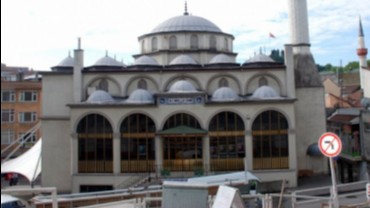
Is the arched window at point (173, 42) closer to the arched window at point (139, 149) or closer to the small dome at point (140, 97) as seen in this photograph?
the small dome at point (140, 97)

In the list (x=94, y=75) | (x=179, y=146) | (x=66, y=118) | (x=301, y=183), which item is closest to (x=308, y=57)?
(x=301, y=183)

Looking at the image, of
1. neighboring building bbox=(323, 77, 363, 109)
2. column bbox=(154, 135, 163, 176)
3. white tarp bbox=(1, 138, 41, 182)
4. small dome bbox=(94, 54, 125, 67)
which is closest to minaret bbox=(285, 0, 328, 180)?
column bbox=(154, 135, 163, 176)

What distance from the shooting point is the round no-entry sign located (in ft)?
28.4

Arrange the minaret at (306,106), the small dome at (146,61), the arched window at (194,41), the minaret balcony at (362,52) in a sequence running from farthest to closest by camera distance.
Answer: the minaret balcony at (362,52), the arched window at (194,41), the small dome at (146,61), the minaret at (306,106)

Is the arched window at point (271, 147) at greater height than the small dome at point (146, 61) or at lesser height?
lesser

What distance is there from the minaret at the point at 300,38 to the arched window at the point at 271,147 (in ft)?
17.7

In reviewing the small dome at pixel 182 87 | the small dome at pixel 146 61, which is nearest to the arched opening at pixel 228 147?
the small dome at pixel 182 87

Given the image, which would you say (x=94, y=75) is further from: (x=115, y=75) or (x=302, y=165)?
(x=302, y=165)

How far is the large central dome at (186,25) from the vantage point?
108 feet

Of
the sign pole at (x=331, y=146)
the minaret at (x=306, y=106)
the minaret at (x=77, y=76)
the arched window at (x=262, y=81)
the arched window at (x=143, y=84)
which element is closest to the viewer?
the sign pole at (x=331, y=146)

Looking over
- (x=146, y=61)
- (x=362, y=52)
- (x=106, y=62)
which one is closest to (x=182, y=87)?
(x=146, y=61)

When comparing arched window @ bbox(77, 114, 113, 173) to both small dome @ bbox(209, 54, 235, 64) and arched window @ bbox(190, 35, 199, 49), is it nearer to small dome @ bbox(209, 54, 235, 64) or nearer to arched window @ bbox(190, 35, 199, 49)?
small dome @ bbox(209, 54, 235, 64)

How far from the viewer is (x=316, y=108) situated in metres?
27.6

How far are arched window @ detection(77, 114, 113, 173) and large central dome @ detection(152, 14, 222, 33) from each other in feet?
35.7
